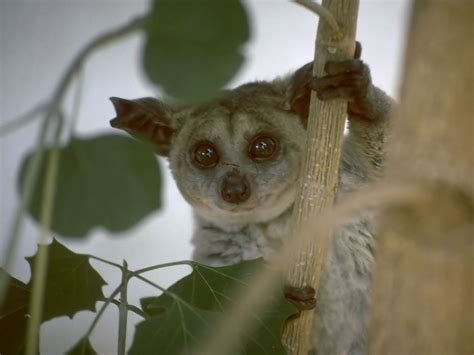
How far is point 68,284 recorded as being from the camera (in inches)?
58.7

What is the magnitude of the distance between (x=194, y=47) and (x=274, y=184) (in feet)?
5.08

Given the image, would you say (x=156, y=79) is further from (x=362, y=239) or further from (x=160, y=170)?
(x=362, y=239)

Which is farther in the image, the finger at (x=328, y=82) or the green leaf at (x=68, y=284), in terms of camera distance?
the finger at (x=328, y=82)

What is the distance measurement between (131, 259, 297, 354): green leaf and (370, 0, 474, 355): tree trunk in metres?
0.51

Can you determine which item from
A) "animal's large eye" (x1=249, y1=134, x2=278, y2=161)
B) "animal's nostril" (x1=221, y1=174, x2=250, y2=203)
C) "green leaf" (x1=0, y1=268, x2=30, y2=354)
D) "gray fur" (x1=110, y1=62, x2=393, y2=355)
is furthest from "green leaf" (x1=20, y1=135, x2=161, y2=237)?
"animal's large eye" (x1=249, y1=134, x2=278, y2=161)

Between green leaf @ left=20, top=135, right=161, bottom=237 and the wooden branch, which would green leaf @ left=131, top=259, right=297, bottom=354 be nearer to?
the wooden branch

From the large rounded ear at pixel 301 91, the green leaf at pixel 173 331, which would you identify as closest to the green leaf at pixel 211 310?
the green leaf at pixel 173 331

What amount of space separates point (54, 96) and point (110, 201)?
8.0 inches

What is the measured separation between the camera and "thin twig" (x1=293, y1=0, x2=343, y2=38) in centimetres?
120

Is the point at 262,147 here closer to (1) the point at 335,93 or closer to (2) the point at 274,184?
(2) the point at 274,184

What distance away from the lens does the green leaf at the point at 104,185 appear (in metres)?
0.95

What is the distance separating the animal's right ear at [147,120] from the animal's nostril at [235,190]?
27 cm

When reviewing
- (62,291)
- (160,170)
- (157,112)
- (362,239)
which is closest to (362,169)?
(362,239)

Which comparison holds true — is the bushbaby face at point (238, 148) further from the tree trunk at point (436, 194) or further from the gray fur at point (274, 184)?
the tree trunk at point (436, 194)
